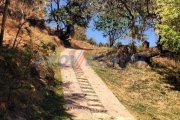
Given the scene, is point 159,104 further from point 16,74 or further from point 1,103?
point 1,103

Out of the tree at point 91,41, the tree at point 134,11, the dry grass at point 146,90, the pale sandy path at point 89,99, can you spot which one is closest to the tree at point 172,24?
the dry grass at point 146,90

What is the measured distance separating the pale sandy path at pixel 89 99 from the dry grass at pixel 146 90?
521 millimetres

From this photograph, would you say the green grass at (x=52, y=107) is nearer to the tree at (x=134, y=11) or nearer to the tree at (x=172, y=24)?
the tree at (x=172, y=24)

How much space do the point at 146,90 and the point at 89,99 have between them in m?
5.41

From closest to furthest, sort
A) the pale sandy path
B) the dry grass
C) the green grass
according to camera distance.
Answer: the green grass
the pale sandy path
the dry grass

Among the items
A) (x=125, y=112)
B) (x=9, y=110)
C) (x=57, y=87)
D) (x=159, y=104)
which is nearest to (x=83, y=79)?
(x=57, y=87)

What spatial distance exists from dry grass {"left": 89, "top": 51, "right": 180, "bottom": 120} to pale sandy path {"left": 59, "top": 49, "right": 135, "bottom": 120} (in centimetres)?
52

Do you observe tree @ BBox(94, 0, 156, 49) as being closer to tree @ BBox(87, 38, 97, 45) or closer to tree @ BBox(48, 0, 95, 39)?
tree @ BBox(48, 0, 95, 39)

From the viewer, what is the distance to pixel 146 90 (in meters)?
16.1

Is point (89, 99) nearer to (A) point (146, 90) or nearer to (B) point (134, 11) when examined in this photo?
(A) point (146, 90)

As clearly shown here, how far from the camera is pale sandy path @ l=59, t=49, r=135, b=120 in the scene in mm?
9828

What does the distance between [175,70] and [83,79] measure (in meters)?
8.91

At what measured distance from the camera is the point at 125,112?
10.8m

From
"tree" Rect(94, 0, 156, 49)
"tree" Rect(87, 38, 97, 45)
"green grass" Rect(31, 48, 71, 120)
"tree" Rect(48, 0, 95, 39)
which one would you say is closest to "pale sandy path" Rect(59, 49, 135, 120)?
"green grass" Rect(31, 48, 71, 120)
